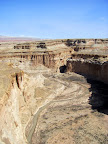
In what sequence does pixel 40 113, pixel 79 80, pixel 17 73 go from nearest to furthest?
1. pixel 17 73
2. pixel 40 113
3. pixel 79 80

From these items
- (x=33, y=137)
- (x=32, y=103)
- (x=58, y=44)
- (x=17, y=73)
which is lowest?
(x=33, y=137)

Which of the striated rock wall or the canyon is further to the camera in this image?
the striated rock wall

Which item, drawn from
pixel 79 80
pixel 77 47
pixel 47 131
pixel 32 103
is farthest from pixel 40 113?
pixel 77 47

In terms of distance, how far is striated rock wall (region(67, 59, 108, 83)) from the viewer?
26.3m

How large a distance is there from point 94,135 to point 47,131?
3.71 metres

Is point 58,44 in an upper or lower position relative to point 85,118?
upper

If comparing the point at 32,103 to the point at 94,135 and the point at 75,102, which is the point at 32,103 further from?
the point at 94,135

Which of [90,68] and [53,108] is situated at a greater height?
[90,68]

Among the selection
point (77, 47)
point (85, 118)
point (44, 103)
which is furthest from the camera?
point (77, 47)

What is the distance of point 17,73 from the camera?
13.2 meters

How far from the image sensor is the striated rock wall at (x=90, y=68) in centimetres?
2627

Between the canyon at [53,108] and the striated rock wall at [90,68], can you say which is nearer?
the canyon at [53,108]

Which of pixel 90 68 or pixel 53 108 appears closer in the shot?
pixel 53 108

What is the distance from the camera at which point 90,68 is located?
29.9 meters
